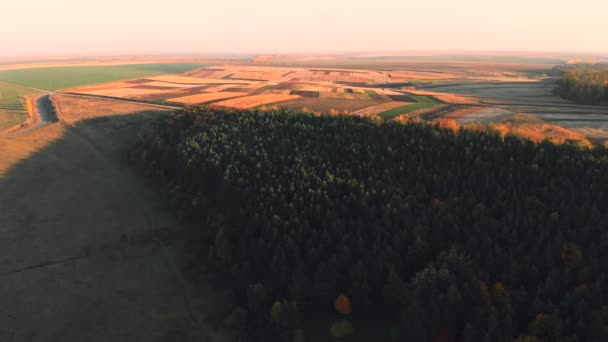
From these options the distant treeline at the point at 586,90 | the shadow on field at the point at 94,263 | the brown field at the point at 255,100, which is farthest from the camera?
the brown field at the point at 255,100

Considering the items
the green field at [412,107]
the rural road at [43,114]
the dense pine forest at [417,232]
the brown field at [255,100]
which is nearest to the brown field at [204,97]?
the brown field at [255,100]

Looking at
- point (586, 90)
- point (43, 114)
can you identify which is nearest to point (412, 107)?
point (586, 90)

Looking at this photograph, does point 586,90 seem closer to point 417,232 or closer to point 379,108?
point 379,108

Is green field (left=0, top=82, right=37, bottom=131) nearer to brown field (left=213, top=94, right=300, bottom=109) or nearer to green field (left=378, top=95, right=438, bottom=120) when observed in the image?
brown field (left=213, top=94, right=300, bottom=109)

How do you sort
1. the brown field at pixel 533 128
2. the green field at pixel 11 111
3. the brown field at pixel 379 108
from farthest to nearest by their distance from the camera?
the green field at pixel 11 111 < the brown field at pixel 379 108 < the brown field at pixel 533 128

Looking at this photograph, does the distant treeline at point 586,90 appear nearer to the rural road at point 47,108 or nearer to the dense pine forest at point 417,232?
the dense pine forest at point 417,232

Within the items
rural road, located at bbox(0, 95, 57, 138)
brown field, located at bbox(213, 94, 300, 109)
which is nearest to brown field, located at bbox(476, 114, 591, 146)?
brown field, located at bbox(213, 94, 300, 109)
